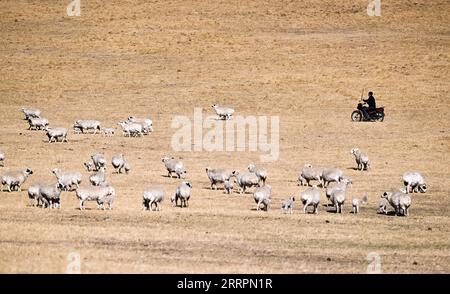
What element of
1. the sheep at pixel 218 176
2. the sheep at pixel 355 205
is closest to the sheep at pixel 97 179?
the sheep at pixel 218 176

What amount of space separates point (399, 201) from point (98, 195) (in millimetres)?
8559

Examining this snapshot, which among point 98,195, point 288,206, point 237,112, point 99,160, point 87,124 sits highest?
point 237,112

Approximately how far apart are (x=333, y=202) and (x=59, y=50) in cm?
3883

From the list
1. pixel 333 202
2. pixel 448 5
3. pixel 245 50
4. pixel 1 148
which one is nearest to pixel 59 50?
pixel 245 50

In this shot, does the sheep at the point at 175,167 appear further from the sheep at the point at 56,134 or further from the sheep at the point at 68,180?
the sheep at the point at 56,134

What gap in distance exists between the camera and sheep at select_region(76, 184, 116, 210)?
2667 centimetres

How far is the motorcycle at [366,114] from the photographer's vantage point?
48.8 m

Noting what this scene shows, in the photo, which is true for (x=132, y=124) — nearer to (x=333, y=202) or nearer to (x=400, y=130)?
(x=400, y=130)

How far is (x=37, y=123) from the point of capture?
149 ft

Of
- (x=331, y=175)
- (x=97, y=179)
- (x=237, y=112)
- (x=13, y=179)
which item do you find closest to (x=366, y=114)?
(x=237, y=112)

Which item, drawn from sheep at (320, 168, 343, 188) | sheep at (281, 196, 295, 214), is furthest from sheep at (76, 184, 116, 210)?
sheep at (320, 168, 343, 188)

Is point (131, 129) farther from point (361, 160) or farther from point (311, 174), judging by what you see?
point (311, 174)

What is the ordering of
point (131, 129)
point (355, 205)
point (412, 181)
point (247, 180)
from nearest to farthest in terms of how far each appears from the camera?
1. point (355, 205)
2. point (247, 180)
3. point (412, 181)
4. point (131, 129)

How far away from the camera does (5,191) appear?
3005cm
